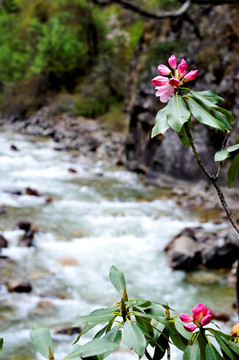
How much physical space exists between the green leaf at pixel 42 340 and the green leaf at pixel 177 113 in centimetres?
46

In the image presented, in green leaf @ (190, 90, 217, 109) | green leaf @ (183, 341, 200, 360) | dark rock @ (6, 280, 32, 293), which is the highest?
green leaf @ (190, 90, 217, 109)

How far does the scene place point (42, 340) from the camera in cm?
76

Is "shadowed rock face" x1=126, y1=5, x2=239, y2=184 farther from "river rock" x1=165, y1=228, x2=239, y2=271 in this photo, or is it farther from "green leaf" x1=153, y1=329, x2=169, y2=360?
"green leaf" x1=153, y1=329, x2=169, y2=360

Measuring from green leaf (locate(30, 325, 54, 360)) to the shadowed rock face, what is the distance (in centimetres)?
532

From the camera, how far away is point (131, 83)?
403 inches

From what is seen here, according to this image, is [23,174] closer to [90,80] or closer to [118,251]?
[118,251]

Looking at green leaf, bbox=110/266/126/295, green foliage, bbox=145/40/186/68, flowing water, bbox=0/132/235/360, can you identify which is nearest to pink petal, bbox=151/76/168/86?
green leaf, bbox=110/266/126/295

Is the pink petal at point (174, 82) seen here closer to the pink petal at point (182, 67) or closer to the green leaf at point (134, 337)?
the pink petal at point (182, 67)

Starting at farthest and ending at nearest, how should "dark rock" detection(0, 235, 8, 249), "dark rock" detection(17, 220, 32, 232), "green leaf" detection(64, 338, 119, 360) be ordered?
"dark rock" detection(17, 220, 32, 232), "dark rock" detection(0, 235, 8, 249), "green leaf" detection(64, 338, 119, 360)

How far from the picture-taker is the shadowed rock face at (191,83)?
662 cm

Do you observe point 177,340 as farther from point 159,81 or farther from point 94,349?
point 159,81

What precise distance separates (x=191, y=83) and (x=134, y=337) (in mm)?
6784

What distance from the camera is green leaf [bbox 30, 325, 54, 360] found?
731mm

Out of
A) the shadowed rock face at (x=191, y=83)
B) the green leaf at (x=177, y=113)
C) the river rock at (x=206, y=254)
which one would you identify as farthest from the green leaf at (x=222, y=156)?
the shadowed rock face at (x=191, y=83)
